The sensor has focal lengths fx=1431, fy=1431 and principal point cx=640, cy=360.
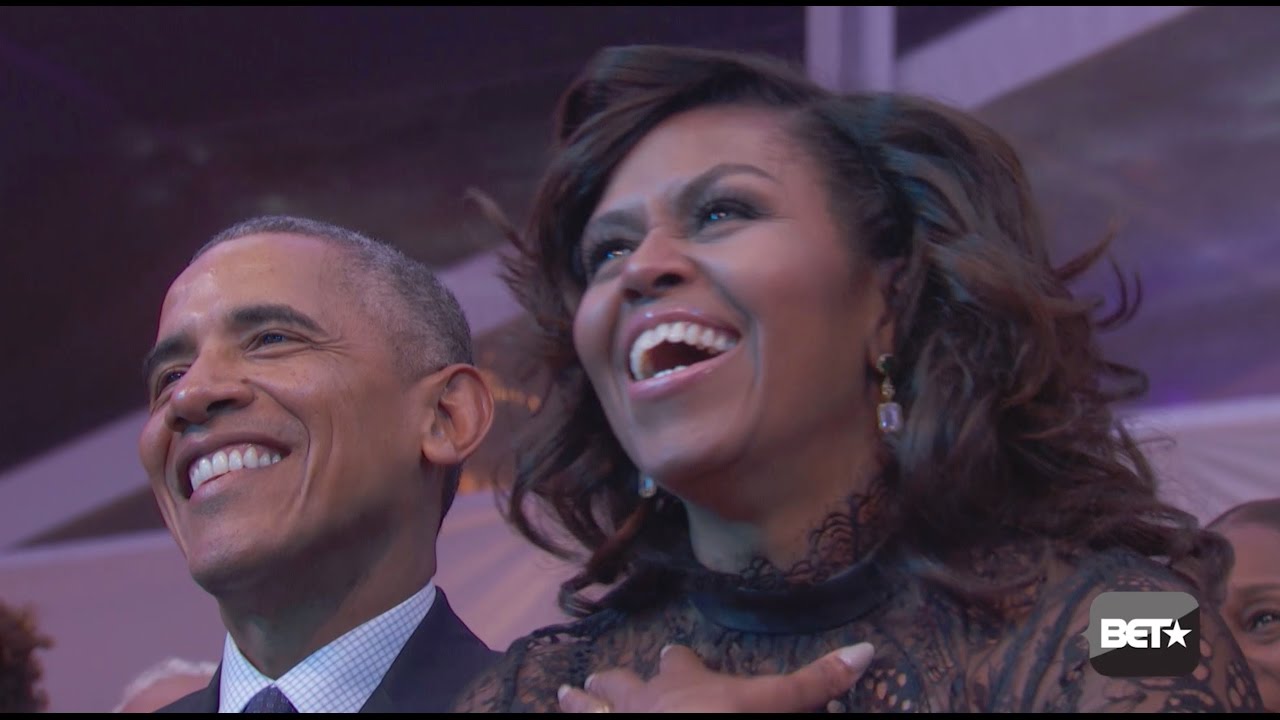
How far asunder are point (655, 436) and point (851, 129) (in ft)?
1.46

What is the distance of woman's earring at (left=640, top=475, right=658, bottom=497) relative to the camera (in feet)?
5.24

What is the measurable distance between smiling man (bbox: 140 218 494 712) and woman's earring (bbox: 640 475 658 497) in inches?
10.9

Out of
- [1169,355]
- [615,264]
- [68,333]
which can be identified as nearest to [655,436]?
[615,264]

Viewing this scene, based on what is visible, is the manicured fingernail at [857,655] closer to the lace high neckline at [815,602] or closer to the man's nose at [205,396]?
the lace high neckline at [815,602]

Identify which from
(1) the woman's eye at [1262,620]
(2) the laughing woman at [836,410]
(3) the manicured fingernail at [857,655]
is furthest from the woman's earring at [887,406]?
(1) the woman's eye at [1262,620]

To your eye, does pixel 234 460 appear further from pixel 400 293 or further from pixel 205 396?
pixel 400 293

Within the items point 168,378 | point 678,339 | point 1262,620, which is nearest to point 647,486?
point 678,339

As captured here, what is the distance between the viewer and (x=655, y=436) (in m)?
1.42

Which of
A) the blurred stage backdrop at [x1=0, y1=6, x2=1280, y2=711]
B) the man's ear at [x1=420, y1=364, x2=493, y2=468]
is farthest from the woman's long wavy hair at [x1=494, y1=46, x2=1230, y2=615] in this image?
the blurred stage backdrop at [x1=0, y1=6, x2=1280, y2=711]

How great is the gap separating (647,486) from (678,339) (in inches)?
9.0

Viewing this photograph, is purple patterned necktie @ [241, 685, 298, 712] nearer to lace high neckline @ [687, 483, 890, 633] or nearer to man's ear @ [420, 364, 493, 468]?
man's ear @ [420, 364, 493, 468]

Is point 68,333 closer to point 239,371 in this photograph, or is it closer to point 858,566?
point 239,371

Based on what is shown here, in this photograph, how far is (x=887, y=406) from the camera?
1490 mm

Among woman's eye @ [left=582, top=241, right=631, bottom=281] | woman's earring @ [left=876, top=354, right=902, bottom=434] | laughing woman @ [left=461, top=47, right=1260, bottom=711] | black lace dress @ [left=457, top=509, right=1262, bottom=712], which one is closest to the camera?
black lace dress @ [left=457, top=509, right=1262, bottom=712]
